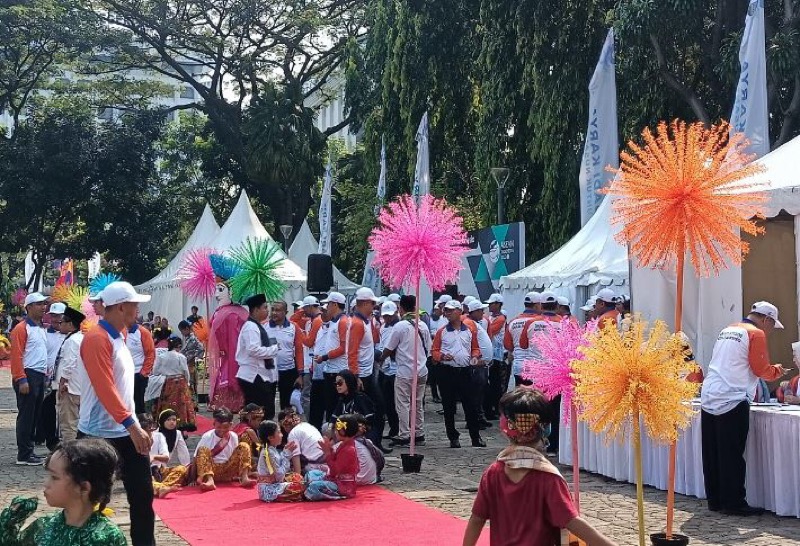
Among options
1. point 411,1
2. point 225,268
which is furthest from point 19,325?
point 411,1

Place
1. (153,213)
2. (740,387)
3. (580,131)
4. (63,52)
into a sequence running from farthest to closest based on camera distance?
1. (153,213)
2. (63,52)
3. (580,131)
4. (740,387)

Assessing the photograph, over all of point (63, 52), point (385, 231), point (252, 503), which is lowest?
point (252, 503)

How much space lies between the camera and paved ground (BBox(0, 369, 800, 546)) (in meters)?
8.76

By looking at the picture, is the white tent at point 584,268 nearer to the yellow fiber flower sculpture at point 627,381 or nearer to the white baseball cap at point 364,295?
the white baseball cap at point 364,295

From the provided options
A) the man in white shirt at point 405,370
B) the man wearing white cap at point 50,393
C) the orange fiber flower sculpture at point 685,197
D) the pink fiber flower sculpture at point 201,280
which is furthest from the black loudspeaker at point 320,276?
the orange fiber flower sculpture at point 685,197

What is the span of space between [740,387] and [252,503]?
14.5 ft

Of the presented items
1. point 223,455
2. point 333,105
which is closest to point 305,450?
point 223,455

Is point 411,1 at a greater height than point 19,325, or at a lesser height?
greater

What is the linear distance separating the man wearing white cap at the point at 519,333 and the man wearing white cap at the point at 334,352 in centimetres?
205

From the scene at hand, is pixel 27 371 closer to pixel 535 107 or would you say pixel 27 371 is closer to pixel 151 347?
pixel 151 347

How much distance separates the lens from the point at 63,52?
4362 cm

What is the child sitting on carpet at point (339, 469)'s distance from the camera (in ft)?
34.8

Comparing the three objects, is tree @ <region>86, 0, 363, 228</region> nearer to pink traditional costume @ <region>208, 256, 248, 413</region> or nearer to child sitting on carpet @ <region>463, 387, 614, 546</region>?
pink traditional costume @ <region>208, 256, 248, 413</region>

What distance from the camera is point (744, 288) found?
12.6 meters
